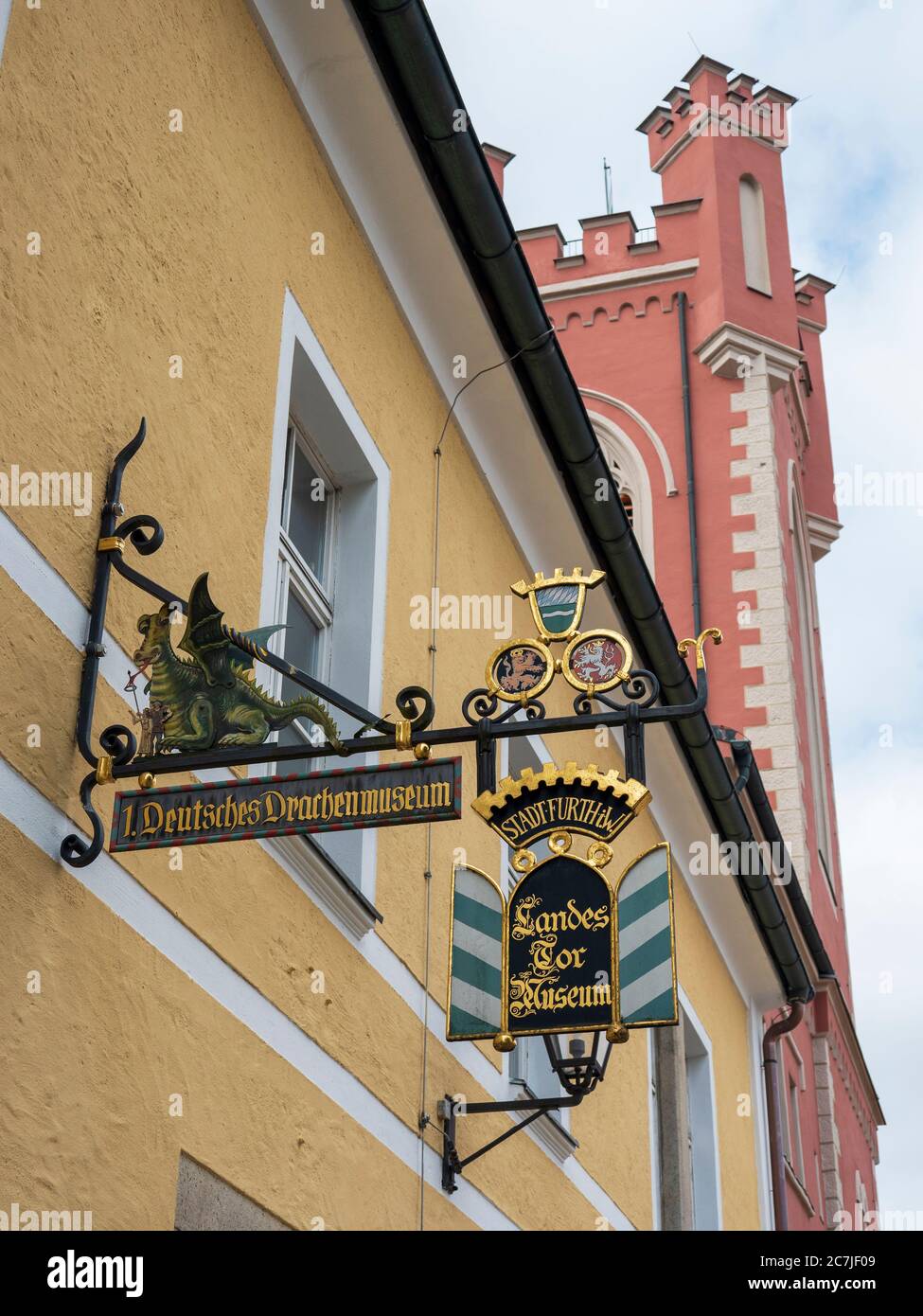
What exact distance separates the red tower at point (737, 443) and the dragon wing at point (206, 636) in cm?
1478

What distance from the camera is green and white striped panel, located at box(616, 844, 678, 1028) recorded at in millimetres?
4297

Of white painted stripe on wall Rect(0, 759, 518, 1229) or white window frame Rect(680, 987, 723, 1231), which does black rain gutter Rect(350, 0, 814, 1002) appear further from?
white painted stripe on wall Rect(0, 759, 518, 1229)

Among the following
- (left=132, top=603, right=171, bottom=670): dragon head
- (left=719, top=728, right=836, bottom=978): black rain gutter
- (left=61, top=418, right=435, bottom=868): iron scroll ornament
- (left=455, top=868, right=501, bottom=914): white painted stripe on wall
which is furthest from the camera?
(left=719, top=728, right=836, bottom=978): black rain gutter

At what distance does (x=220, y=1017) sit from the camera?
5.15m

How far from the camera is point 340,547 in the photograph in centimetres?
711

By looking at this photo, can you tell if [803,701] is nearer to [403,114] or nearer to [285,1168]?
[403,114]

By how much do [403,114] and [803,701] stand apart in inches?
645

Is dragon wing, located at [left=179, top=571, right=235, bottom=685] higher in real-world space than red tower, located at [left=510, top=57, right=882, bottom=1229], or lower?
lower

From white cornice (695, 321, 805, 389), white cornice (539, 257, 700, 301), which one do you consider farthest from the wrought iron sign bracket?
white cornice (539, 257, 700, 301)

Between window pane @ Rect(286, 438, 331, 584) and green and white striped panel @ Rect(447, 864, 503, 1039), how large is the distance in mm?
2316

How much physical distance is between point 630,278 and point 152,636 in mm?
19100

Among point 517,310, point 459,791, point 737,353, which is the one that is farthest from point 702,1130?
point 737,353

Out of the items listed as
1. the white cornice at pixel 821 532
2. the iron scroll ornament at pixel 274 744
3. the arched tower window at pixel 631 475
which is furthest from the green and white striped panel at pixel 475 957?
the white cornice at pixel 821 532

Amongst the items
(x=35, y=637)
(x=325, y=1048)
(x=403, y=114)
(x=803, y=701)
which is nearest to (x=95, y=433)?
(x=35, y=637)
